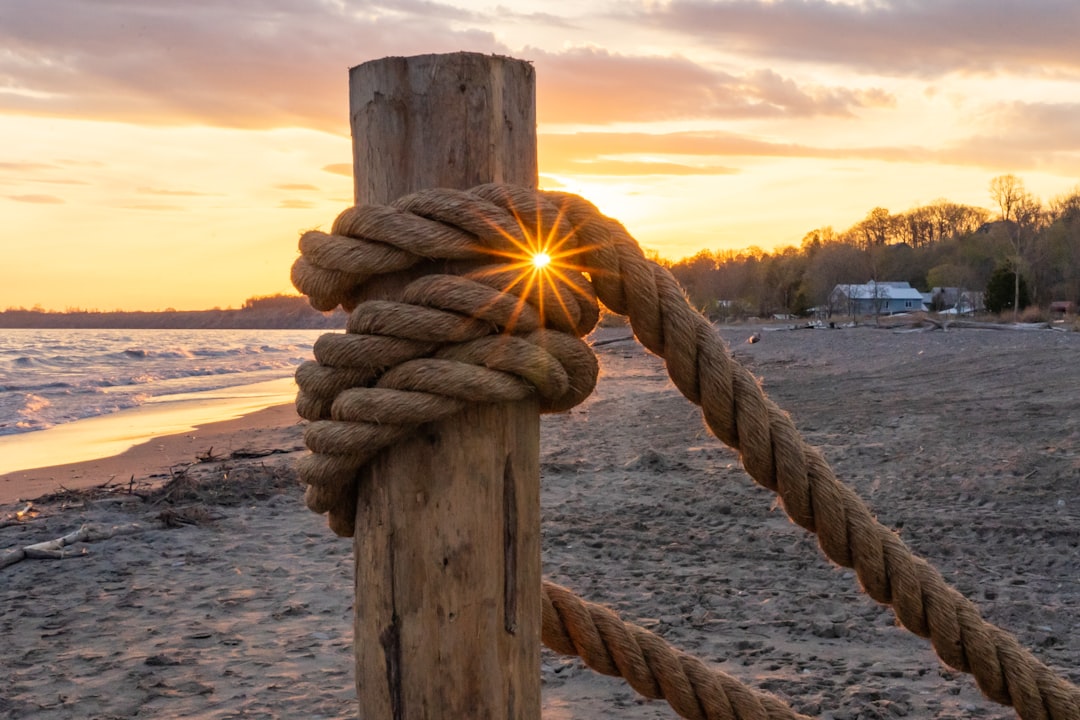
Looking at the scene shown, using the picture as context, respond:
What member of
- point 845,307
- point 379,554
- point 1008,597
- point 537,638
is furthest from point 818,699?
point 845,307

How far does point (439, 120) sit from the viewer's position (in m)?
1.39

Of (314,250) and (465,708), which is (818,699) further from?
(314,250)

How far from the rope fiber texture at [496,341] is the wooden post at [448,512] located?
0.20 feet

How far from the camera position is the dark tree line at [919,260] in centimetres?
5469

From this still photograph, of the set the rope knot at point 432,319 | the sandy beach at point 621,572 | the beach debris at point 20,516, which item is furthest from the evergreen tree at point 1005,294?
the rope knot at point 432,319

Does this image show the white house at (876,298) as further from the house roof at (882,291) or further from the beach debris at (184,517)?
the beach debris at (184,517)

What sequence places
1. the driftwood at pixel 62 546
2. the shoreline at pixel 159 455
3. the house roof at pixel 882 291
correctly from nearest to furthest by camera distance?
the driftwood at pixel 62 546 < the shoreline at pixel 159 455 < the house roof at pixel 882 291

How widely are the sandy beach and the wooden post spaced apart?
235cm

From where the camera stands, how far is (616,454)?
947 cm

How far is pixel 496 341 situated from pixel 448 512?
0.91 feet

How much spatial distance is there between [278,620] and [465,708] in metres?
3.76

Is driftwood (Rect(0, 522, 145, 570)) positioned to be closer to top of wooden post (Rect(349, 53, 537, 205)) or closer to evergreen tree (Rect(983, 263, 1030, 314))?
top of wooden post (Rect(349, 53, 537, 205))

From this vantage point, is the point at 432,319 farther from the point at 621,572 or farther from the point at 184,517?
the point at 184,517

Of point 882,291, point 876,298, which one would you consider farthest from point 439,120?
point 882,291
